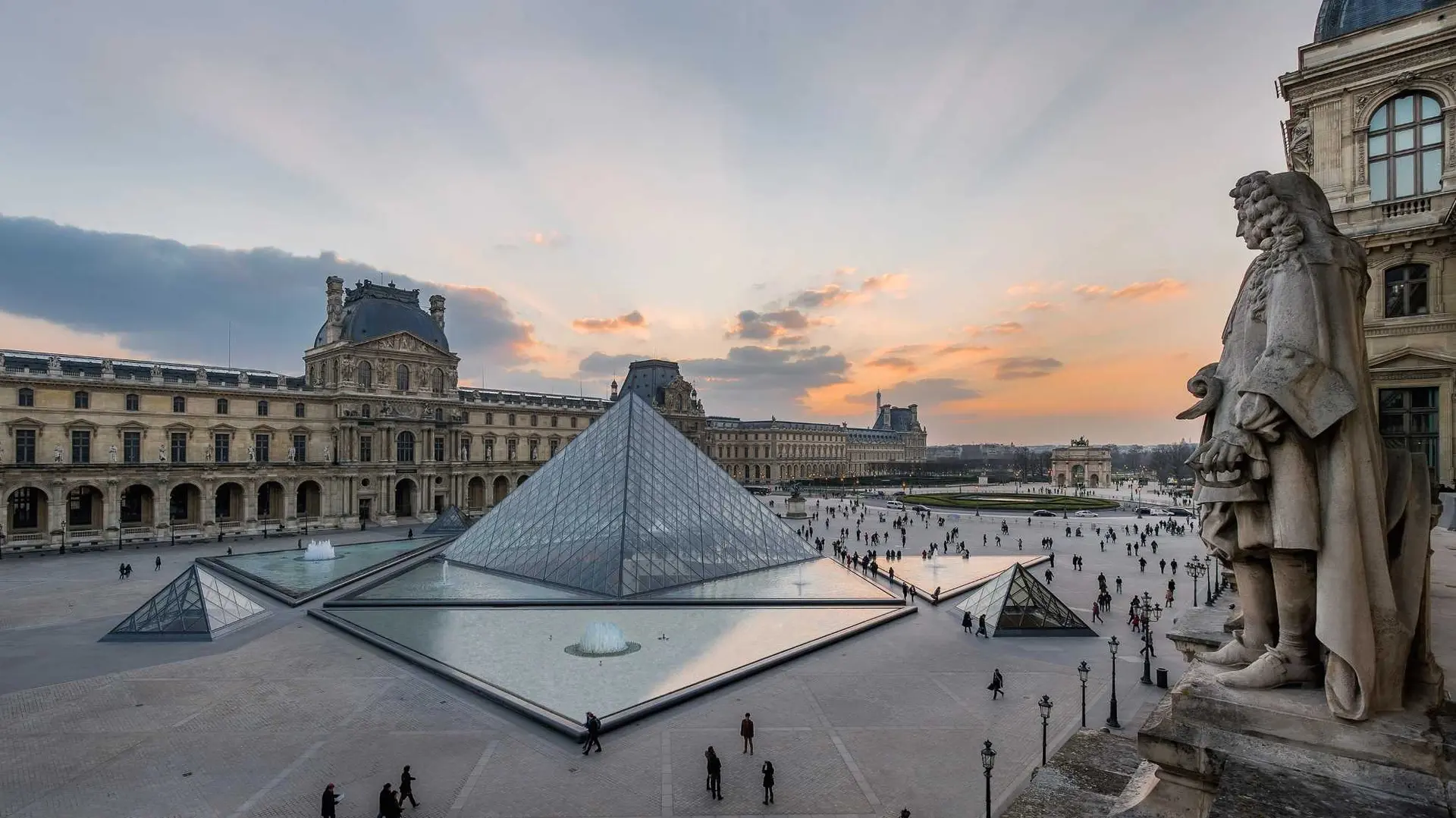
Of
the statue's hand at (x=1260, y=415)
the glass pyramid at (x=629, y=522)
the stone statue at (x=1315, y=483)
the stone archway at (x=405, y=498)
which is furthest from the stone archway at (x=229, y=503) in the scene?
the statue's hand at (x=1260, y=415)

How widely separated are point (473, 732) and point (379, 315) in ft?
140

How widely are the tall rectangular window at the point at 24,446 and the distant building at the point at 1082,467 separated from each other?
94032 millimetres

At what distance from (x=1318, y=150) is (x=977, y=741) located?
14.0 metres

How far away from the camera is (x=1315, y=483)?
331 cm

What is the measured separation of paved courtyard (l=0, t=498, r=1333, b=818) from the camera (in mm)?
10289

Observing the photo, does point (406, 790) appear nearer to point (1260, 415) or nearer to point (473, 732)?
point (473, 732)

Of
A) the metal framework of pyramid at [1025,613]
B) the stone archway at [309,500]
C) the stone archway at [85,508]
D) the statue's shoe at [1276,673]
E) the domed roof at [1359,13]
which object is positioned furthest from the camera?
the stone archway at [309,500]

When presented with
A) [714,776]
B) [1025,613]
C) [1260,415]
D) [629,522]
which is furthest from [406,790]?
[629,522]

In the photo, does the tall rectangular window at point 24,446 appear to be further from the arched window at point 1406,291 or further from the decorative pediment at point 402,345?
the arched window at point 1406,291

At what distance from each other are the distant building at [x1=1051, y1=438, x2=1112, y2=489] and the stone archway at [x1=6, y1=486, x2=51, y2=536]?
93.7 meters

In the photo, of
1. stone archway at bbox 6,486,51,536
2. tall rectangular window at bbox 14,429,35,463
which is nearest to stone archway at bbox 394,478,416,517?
stone archway at bbox 6,486,51,536

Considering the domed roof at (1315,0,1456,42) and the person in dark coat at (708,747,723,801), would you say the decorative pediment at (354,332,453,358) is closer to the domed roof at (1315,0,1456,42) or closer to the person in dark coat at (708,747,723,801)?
the person in dark coat at (708,747,723,801)

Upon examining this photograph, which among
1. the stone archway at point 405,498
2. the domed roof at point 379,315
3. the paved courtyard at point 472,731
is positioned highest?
the domed roof at point 379,315

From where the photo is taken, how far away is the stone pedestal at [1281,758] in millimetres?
3014
